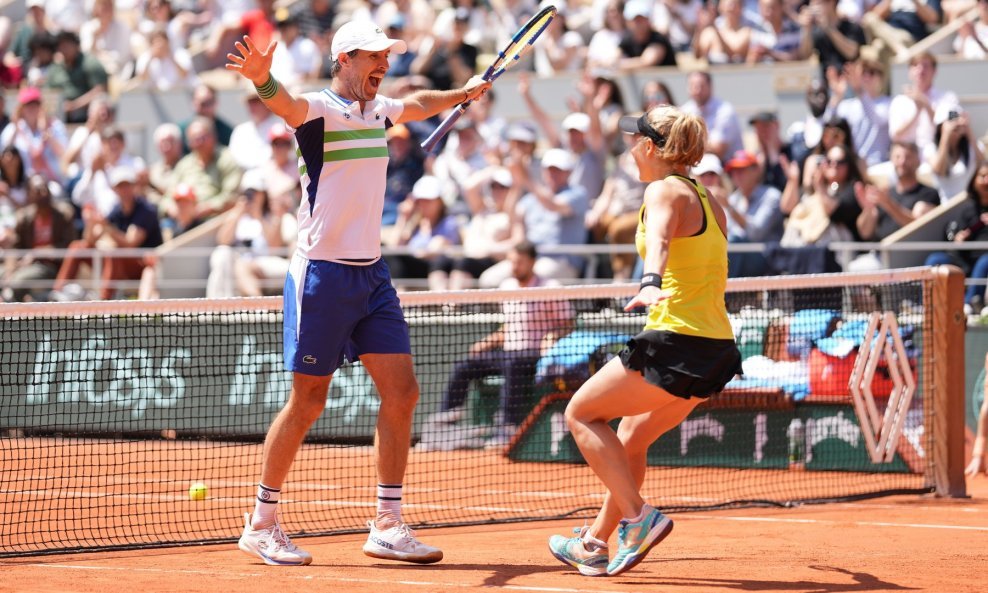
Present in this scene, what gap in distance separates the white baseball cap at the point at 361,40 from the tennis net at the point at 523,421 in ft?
6.20

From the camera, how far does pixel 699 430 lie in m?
10.5

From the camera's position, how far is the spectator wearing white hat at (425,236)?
13.1 meters

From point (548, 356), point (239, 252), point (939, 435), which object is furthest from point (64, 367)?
point (939, 435)

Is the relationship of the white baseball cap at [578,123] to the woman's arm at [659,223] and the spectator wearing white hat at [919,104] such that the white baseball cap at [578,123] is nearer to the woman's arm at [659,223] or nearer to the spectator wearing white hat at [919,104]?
the spectator wearing white hat at [919,104]

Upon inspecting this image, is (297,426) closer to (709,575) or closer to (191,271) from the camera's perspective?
(709,575)

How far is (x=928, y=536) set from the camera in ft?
24.5

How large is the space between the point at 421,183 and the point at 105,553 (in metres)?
7.11

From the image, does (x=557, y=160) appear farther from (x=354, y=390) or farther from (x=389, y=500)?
(x=389, y=500)

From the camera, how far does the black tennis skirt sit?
5.78 m

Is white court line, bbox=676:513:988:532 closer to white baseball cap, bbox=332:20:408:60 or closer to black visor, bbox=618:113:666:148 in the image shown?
black visor, bbox=618:113:666:148

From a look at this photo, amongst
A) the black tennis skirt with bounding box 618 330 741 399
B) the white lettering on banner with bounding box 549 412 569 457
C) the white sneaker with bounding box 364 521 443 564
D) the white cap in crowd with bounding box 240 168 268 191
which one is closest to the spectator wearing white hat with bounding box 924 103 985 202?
the white lettering on banner with bounding box 549 412 569 457

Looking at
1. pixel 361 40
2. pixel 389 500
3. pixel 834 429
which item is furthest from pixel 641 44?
pixel 389 500

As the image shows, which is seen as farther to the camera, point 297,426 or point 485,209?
point 485,209

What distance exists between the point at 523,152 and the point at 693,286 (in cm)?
799
